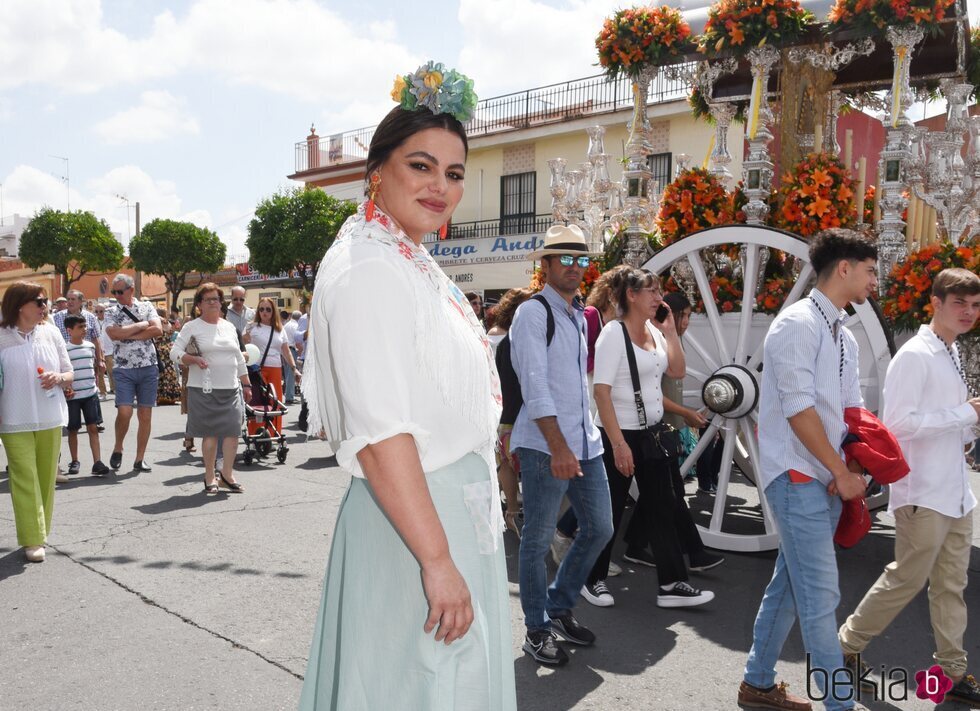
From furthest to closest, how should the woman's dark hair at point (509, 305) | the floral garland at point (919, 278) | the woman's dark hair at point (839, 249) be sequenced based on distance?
the woman's dark hair at point (509, 305) → the floral garland at point (919, 278) → the woman's dark hair at point (839, 249)

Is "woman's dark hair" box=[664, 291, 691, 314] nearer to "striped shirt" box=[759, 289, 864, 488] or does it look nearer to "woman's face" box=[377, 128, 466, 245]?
"striped shirt" box=[759, 289, 864, 488]

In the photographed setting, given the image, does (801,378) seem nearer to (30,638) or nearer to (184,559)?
(30,638)

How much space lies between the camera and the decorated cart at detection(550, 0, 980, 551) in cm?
485

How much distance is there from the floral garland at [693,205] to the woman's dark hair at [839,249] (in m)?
2.32

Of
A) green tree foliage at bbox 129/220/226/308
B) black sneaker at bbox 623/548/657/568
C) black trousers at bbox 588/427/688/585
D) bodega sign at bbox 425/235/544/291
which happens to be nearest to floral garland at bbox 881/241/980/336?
black trousers at bbox 588/427/688/585

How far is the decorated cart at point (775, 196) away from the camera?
191 inches

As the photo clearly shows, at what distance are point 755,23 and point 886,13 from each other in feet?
2.43

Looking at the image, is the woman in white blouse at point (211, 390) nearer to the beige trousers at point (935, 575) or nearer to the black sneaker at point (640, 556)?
the black sneaker at point (640, 556)

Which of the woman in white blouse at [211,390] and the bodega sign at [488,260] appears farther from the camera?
the bodega sign at [488,260]

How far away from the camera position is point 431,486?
5.69 feet

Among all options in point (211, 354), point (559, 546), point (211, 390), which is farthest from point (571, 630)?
point (211, 354)

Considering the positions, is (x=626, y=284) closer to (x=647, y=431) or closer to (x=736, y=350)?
(x=647, y=431)

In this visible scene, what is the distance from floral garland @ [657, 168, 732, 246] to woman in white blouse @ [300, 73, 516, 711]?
384 centimetres

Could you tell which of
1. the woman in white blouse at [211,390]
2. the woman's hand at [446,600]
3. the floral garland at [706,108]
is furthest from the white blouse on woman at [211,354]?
the woman's hand at [446,600]
